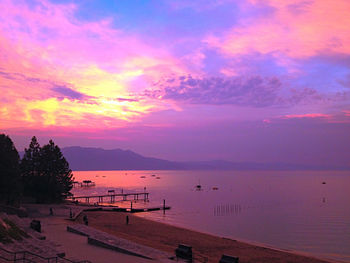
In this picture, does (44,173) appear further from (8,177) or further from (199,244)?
(199,244)

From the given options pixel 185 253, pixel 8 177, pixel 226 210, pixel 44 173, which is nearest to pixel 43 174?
pixel 44 173

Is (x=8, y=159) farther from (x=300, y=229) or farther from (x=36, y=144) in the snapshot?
(x=300, y=229)

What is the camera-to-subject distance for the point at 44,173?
60344 millimetres

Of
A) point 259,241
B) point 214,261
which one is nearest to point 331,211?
point 259,241

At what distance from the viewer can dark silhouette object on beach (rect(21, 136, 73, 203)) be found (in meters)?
59.0

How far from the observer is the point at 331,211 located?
7931 centimetres

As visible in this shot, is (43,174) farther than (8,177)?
Yes

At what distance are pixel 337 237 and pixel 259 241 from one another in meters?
12.9

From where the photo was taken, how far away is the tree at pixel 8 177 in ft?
140

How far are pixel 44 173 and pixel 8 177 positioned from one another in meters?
17.4

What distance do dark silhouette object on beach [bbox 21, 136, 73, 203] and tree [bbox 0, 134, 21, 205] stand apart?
43.2 feet

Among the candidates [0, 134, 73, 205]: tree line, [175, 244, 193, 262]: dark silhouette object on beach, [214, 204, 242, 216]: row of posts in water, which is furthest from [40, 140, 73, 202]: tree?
[175, 244, 193, 262]: dark silhouette object on beach

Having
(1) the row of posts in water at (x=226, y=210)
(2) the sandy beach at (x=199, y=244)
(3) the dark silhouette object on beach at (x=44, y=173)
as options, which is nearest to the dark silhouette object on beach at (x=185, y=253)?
(2) the sandy beach at (x=199, y=244)

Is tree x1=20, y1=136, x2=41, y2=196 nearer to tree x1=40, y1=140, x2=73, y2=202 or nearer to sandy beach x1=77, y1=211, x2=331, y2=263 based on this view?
tree x1=40, y1=140, x2=73, y2=202
